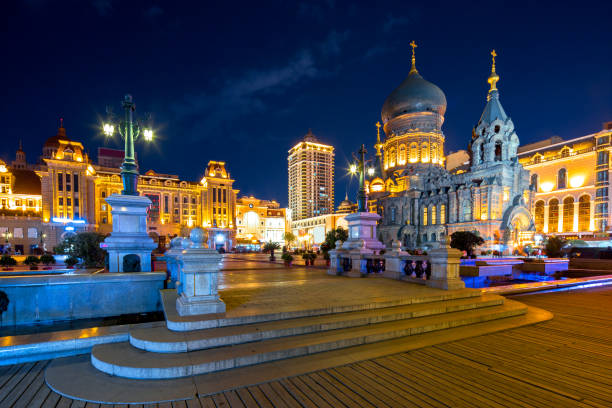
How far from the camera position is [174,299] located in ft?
22.9

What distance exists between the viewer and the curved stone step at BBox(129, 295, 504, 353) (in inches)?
176

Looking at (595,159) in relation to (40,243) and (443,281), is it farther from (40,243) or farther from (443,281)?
(40,243)

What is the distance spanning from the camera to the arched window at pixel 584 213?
4991cm

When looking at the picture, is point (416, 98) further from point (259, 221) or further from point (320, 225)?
point (259, 221)

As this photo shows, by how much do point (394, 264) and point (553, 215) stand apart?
65.2 metres

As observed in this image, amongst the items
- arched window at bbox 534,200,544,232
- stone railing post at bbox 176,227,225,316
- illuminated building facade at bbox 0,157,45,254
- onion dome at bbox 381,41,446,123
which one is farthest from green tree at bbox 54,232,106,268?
arched window at bbox 534,200,544,232

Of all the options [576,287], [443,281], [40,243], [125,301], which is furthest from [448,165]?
[40,243]

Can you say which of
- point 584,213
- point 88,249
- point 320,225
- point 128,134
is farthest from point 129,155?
point 320,225

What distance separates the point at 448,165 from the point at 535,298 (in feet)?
280

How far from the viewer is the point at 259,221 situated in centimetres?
10538

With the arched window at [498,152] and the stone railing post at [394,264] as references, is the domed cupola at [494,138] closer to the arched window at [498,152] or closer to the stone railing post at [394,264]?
the arched window at [498,152]

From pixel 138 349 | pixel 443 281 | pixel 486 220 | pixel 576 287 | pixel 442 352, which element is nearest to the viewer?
pixel 138 349

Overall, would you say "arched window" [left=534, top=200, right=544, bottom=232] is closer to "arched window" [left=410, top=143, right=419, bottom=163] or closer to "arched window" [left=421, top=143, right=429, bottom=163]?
"arched window" [left=421, top=143, right=429, bottom=163]

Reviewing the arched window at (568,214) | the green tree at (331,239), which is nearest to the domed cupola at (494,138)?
the arched window at (568,214)
